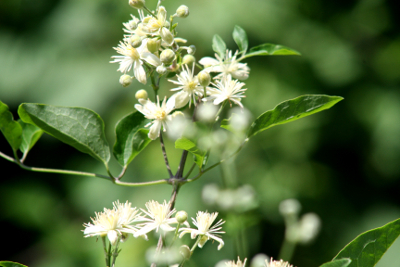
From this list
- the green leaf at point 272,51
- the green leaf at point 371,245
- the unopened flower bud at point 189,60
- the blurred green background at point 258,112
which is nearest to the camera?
the green leaf at point 371,245

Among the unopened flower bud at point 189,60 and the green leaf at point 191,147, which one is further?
the unopened flower bud at point 189,60

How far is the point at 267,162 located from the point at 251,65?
0.67 metres

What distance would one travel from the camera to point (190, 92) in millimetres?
599

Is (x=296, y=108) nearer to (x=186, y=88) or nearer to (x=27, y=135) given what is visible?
(x=186, y=88)

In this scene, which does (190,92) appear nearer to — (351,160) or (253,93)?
(253,93)

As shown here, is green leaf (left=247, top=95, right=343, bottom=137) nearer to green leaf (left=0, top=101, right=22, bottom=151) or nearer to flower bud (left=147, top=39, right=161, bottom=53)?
flower bud (left=147, top=39, right=161, bottom=53)

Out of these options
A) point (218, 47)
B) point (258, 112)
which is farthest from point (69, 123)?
point (258, 112)

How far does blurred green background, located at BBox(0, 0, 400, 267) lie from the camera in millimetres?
2342

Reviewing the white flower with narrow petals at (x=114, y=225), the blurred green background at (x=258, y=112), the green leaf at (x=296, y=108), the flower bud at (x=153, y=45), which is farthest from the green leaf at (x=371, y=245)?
the blurred green background at (x=258, y=112)

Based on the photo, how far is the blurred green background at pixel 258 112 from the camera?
7.68ft

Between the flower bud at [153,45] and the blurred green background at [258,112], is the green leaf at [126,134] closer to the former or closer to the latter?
the flower bud at [153,45]

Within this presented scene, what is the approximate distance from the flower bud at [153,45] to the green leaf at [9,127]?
0.28m

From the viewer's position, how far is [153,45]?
0.58m

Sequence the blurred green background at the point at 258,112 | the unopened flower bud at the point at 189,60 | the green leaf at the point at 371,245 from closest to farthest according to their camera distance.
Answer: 1. the green leaf at the point at 371,245
2. the unopened flower bud at the point at 189,60
3. the blurred green background at the point at 258,112
